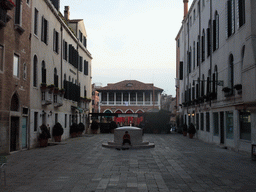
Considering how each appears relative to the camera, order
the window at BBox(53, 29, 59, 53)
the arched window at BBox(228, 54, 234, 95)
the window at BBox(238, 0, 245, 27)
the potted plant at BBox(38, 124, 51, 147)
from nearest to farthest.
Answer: the window at BBox(238, 0, 245, 27)
the arched window at BBox(228, 54, 234, 95)
the potted plant at BBox(38, 124, 51, 147)
the window at BBox(53, 29, 59, 53)

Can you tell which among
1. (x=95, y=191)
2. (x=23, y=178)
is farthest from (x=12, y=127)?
(x=95, y=191)

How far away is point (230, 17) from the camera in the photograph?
20938mm

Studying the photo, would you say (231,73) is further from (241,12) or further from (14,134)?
(14,134)

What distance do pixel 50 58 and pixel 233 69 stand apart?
45.5 ft

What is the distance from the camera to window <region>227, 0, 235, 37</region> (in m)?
20.3

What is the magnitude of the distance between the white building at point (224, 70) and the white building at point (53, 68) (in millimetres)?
12217

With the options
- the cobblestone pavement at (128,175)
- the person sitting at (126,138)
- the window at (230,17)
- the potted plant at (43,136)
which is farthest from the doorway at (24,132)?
the window at (230,17)

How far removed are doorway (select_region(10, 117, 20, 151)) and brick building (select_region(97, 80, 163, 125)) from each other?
45557 millimetres

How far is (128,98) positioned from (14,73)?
47690 mm

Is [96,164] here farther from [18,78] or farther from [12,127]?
[18,78]

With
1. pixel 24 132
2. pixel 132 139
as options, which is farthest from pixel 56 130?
pixel 132 139

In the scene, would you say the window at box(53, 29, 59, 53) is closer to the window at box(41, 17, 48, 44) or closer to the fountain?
the window at box(41, 17, 48, 44)

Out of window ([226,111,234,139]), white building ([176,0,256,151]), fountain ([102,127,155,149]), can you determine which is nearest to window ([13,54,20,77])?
A: fountain ([102,127,155,149])

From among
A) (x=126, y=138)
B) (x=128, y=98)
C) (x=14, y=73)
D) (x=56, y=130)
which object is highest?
(x=128, y=98)
